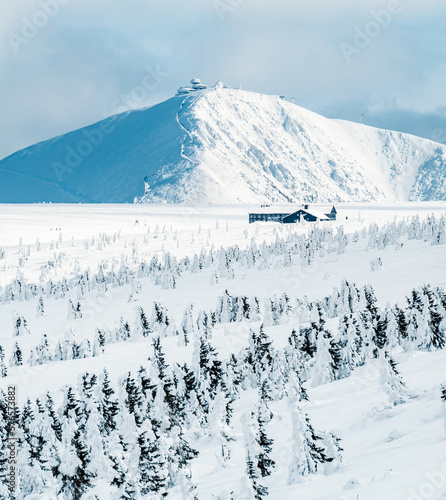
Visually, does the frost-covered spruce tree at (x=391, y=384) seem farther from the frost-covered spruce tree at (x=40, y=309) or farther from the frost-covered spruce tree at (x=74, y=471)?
the frost-covered spruce tree at (x=40, y=309)

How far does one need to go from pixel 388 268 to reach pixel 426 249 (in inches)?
568

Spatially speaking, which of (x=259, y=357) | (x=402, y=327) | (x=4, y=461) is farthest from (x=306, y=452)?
(x=402, y=327)

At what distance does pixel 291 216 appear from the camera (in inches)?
7165

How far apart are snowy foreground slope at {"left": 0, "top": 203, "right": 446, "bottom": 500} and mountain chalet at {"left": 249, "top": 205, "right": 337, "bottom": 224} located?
9678cm

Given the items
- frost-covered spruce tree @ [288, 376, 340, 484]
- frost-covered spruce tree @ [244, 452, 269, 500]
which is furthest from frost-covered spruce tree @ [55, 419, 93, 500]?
frost-covered spruce tree @ [288, 376, 340, 484]

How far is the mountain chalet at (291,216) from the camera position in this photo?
181 meters

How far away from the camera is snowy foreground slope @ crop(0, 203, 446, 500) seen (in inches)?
699

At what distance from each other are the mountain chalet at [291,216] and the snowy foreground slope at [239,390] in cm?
9678

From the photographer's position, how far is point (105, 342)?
56.7m

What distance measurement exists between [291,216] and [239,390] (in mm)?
149046

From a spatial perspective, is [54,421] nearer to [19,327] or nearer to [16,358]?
[16,358]

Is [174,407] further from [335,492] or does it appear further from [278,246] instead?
[278,246]

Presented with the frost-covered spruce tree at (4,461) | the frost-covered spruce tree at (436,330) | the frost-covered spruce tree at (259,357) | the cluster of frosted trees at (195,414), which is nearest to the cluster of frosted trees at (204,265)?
the frost-covered spruce tree at (259,357)

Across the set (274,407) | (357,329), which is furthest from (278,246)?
(274,407)
